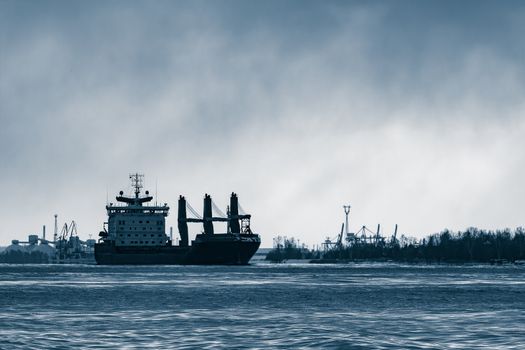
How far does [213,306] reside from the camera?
6281 centimetres

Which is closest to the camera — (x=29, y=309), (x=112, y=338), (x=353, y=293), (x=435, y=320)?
(x=112, y=338)

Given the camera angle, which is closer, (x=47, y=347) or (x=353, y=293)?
(x=47, y=347)

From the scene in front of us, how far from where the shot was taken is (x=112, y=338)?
41.8m

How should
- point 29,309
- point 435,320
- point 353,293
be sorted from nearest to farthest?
point 435,320 → point 29,309 → point 353,293

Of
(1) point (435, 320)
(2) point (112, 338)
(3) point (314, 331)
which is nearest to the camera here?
(2) point (112, 338)

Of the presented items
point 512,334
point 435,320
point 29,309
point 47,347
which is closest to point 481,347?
point 512,334

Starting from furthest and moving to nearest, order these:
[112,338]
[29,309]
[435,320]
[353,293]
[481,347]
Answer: [353,293], [29,309], [435,320], [112,338], [481,347]

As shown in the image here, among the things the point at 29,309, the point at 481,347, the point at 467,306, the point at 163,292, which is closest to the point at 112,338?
the point at 481,347

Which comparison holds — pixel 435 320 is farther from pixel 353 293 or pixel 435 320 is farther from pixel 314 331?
pixel 353 293

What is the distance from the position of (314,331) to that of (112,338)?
942 cm

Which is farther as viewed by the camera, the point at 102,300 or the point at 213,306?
the point at 102,300

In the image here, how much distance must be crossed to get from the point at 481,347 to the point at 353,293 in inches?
1651

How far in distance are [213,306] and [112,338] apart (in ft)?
69.8

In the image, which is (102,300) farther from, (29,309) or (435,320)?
(435,320)
